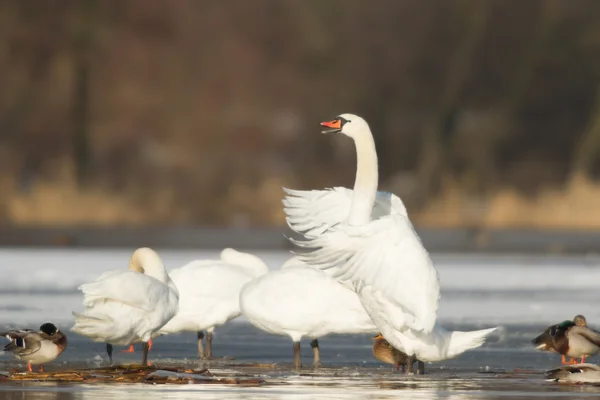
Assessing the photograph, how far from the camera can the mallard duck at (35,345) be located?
1021 centimetres

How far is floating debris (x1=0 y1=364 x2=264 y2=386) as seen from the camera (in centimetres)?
973

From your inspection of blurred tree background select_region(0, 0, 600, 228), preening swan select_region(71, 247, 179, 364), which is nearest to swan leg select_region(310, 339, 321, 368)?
preening swan select_region(71, 247, 179, 364)

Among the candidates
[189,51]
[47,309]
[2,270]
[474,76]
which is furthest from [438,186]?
[47,309]

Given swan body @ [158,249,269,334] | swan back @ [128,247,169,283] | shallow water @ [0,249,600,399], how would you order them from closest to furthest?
shallow water @ [0,249,600,399] → swan back @ [128,247,169,283] → swan body @ [158,249,269,334]

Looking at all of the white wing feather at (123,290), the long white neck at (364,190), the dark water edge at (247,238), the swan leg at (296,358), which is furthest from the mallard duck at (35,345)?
the dark water edge at (247,238)

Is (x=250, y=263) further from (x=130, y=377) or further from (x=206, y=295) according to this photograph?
(x=130, y=377)

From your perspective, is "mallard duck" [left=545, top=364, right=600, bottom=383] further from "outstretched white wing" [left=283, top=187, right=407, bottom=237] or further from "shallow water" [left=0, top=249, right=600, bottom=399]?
"outstretched white wing" [left=283, top=187, right=407, bottom=237]

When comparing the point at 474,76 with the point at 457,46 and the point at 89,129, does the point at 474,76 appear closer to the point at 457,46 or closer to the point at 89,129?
the point at 457,46

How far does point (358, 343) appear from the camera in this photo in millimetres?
13117

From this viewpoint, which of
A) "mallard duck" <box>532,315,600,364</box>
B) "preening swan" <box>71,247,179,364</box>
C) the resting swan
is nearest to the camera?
the resting swan

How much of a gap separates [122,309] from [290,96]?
1048 inches

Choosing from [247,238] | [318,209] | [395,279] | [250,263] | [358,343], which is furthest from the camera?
[247,238]

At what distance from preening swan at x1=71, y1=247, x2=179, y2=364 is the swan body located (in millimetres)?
989

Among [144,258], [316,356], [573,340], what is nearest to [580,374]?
[573,340]
